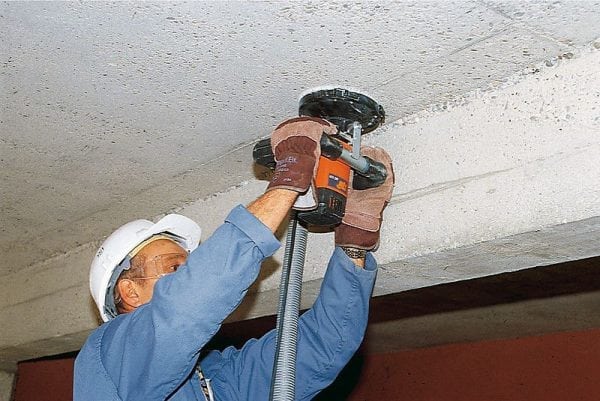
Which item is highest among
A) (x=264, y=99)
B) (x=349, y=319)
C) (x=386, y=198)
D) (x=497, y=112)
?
(x=264, y=99)

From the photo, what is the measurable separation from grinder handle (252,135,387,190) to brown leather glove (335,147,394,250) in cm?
3

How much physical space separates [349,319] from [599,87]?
71cm

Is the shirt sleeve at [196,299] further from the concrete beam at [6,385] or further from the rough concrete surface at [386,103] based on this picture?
the concrete beam at [6,385]

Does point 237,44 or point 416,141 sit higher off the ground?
point 237,44

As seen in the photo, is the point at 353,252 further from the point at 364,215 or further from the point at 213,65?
the point at 213,65

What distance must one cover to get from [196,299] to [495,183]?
2.13 ft

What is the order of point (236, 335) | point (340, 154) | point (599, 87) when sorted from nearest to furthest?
point (599, 87), point (340, 154), point (236, 335)

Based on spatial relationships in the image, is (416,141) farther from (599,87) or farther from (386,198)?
(599,87)

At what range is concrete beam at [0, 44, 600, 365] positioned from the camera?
133 centimetres

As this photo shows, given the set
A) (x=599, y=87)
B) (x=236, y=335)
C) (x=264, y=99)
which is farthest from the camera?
(x=236, y=335)

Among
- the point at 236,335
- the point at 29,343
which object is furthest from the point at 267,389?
the point at 236,335

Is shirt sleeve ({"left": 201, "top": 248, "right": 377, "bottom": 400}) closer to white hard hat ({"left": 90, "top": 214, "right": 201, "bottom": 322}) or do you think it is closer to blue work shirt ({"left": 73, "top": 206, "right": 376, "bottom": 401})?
blue work shirt ({"left": 73, "top": 206, "right": 376, "bottom": 401})

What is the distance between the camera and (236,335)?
433 centimetres

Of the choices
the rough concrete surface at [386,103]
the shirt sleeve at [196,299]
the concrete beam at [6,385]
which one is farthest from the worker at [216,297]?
the concrete beam at [6,385]
